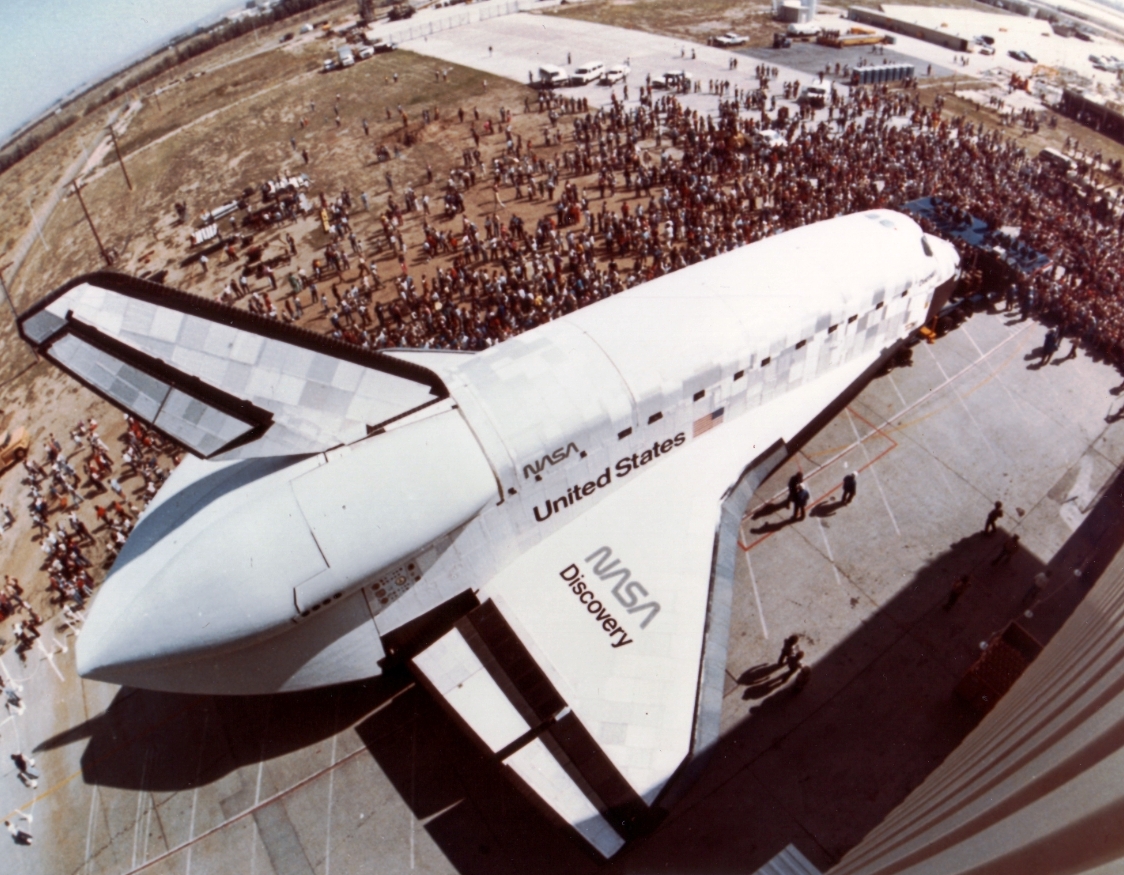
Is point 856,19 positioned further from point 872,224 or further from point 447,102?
point 872,224

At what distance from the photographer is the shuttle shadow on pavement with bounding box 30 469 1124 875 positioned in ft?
54.7

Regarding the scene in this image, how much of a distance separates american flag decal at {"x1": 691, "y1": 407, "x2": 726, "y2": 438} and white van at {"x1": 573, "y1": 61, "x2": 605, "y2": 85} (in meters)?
51.8

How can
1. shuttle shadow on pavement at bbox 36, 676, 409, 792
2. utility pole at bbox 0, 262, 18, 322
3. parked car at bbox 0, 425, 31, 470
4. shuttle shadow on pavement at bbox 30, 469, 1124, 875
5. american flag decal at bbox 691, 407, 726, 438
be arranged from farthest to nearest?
utility pole at bbox 0, 262, 18, 322, parked car at bbox 0, 425, 31, 470, american flag decal at bbox 691, 407, 726, 438, shuttle shadow on pavement at bbox 36, 676, 409, 792, shuttle shadow on pavement at bbox 30, 469, 1124, 875

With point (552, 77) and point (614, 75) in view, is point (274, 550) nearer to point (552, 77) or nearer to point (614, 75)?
point (552, 77)

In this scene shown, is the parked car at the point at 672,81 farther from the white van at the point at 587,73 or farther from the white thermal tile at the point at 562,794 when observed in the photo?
the white thermal tile at the point at 562,794

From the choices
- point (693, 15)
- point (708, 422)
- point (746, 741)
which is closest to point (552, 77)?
point (693, 15)

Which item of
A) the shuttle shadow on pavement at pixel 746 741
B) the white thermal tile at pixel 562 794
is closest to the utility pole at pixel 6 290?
the shuttle shadow on pavement at pixel 746 741

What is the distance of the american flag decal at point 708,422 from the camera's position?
69.6 ft

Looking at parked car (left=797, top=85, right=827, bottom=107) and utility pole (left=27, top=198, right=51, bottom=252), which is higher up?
parked car (left=797, top=85, right=827, bottom=107)

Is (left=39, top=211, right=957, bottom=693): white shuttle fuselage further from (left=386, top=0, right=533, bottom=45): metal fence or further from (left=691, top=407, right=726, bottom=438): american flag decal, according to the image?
(left=386, top=0, right=533, bottom=45): metal fence

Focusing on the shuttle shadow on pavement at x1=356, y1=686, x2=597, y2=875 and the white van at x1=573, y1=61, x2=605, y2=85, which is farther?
the white van at x1=573, y1=61, x2=605, y2=85

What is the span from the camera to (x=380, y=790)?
60.0ft

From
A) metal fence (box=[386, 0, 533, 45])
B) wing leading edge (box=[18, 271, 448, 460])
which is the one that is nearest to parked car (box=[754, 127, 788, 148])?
wing leading edge (box=[18, 271, 448, 460])

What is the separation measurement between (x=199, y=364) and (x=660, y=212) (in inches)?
1159
